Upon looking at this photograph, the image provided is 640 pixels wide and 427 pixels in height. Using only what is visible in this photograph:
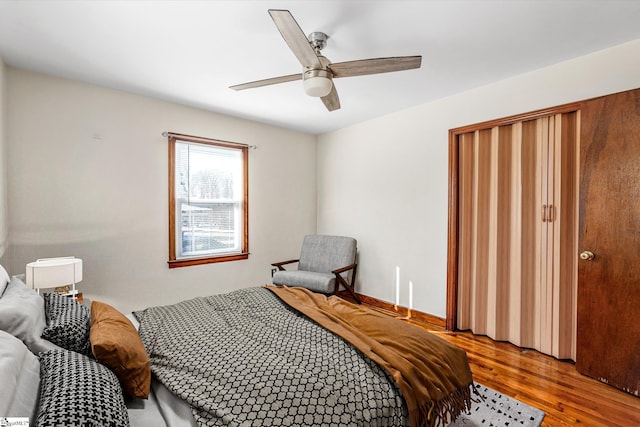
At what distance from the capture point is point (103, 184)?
3055 mm

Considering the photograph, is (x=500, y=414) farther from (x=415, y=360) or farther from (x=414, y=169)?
(x=414, y=169)

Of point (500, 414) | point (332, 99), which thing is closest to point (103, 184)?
point (332, 99)

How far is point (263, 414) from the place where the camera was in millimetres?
1075

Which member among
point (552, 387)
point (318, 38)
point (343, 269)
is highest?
point (318, 38)

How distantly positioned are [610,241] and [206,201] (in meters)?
3.85

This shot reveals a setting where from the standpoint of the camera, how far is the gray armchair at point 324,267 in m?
3.56

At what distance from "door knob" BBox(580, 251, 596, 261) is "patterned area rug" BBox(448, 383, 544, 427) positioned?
3.76 feet

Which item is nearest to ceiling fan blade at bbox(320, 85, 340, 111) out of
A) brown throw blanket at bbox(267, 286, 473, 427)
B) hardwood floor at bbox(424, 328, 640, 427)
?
brown throw blanket at bbox(267, 286, 473, 427)

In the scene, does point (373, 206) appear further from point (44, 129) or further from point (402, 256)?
point (44, 129)

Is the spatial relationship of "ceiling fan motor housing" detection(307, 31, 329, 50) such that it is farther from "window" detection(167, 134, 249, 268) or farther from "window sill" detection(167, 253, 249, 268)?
"window sill" detection(167, 253, 249, 268)

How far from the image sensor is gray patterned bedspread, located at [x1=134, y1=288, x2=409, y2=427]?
3.64 feet

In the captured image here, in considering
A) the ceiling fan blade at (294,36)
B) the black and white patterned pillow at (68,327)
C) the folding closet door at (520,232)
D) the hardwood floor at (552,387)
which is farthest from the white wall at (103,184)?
the hardwood floor at (552,387)

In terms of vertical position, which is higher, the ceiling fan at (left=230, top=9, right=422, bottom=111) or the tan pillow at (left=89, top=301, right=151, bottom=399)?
the ceiling fan at (left=230, top=9, right=422, bottom=111)

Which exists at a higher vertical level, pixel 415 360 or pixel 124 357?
pixel 124 357
